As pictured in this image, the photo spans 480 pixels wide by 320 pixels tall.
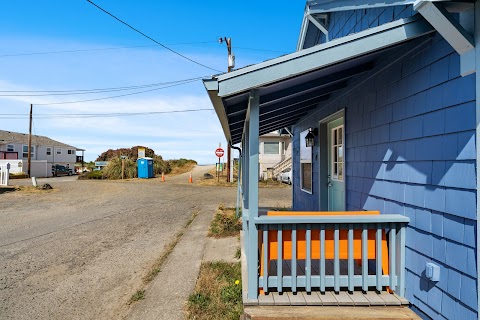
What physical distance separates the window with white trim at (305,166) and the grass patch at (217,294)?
3.08 metres

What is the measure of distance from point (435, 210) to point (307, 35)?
654 centimetres

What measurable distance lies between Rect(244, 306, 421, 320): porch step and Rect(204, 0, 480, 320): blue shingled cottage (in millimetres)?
81

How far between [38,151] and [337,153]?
1634 inches

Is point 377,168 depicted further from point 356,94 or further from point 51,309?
point 51,309

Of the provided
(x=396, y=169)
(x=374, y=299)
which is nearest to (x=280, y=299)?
(x=374, y=299)

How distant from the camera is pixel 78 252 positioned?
5.84 meters

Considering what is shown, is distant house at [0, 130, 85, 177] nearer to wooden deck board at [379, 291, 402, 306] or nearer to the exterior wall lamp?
the exterior wall lamp

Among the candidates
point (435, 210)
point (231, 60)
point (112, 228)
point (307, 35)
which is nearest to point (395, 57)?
point (435, 210)

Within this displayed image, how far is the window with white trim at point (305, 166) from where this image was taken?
276 inches

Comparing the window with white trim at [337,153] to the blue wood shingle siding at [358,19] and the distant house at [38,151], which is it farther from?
the distant house at [38,151]

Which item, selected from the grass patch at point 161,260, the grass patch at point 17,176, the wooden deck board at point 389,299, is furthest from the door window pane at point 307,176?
the grass patch at point 17,176

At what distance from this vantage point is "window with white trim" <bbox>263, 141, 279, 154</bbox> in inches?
977

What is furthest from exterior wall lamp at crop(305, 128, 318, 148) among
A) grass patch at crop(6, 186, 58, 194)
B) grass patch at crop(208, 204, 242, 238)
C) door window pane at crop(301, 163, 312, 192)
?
grass patch at crop(6, 186, 58, 194)

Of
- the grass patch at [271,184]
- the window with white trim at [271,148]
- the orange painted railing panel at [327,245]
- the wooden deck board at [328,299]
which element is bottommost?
the wooden deck board at [328,299]
